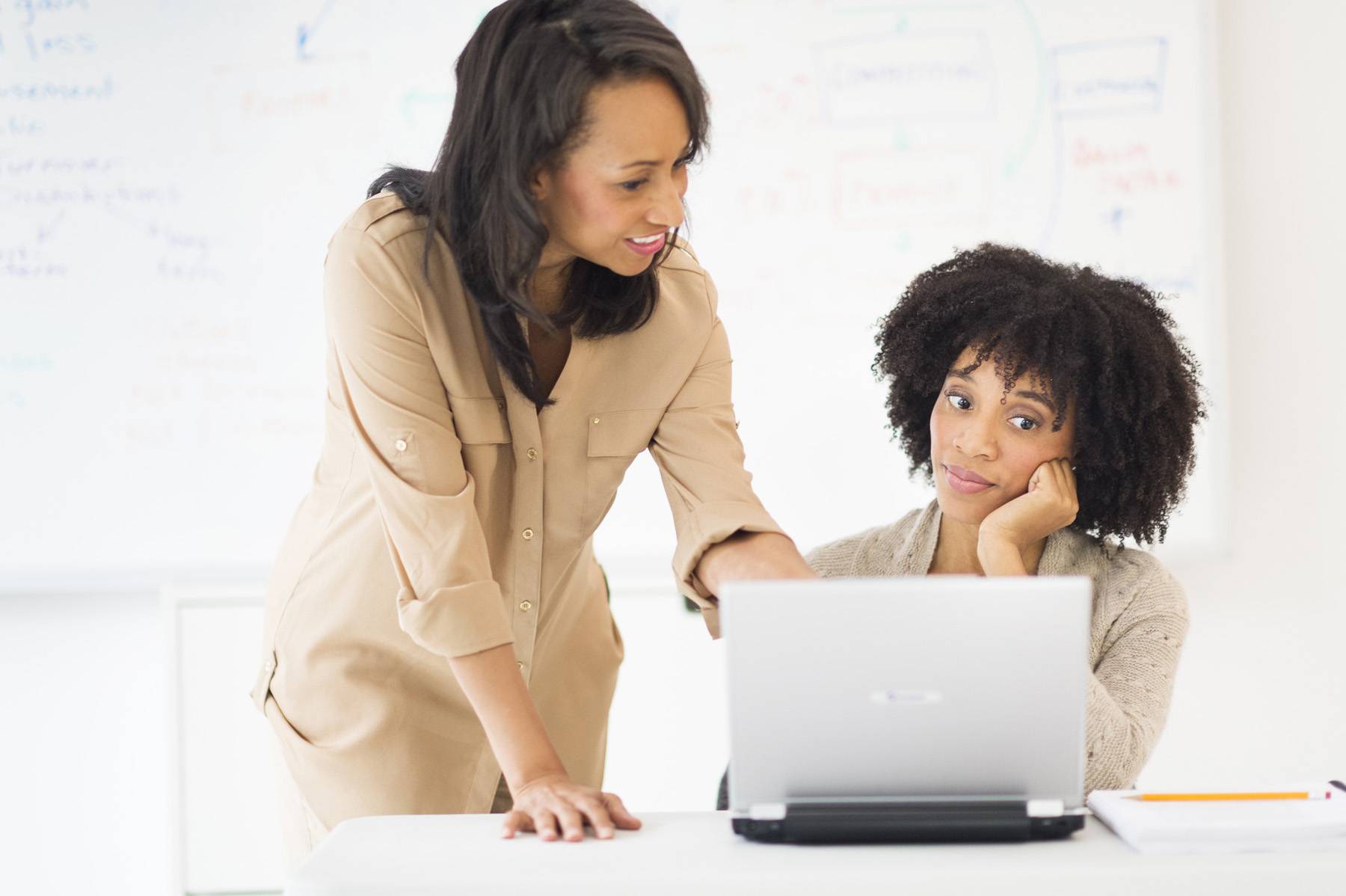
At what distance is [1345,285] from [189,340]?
2.29 metres

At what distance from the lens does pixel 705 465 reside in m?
1.38

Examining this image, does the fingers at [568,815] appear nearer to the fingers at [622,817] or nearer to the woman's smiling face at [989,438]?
the fingers at [622,817]

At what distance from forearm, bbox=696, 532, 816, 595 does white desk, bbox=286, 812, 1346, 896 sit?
A: 33 cm

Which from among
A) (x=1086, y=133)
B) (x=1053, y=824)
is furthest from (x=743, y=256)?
(x=1053, y=824)

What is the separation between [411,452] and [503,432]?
15 centimetres

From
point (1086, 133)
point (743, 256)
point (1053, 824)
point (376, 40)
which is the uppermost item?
point (376, 40)

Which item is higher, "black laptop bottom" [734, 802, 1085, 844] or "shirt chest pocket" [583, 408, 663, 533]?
"shirt chest pocket" [583, 408, 663, 533]

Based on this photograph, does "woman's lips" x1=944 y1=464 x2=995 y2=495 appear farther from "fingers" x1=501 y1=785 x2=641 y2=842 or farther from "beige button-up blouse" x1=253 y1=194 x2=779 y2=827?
"fingers" x1=501 y1=785 x2=641 y2=842

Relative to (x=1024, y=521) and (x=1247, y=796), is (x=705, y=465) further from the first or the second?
(x=1247, y=796)

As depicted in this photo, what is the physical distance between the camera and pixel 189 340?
2.44 metres

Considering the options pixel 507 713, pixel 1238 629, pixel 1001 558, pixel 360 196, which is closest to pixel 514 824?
pixel 507 713

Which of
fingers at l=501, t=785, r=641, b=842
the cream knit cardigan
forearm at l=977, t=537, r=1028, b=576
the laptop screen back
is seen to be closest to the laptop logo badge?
the laptop screen back

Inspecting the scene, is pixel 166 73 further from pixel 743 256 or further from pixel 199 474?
pixel 743 256

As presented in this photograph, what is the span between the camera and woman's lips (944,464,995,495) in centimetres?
157
